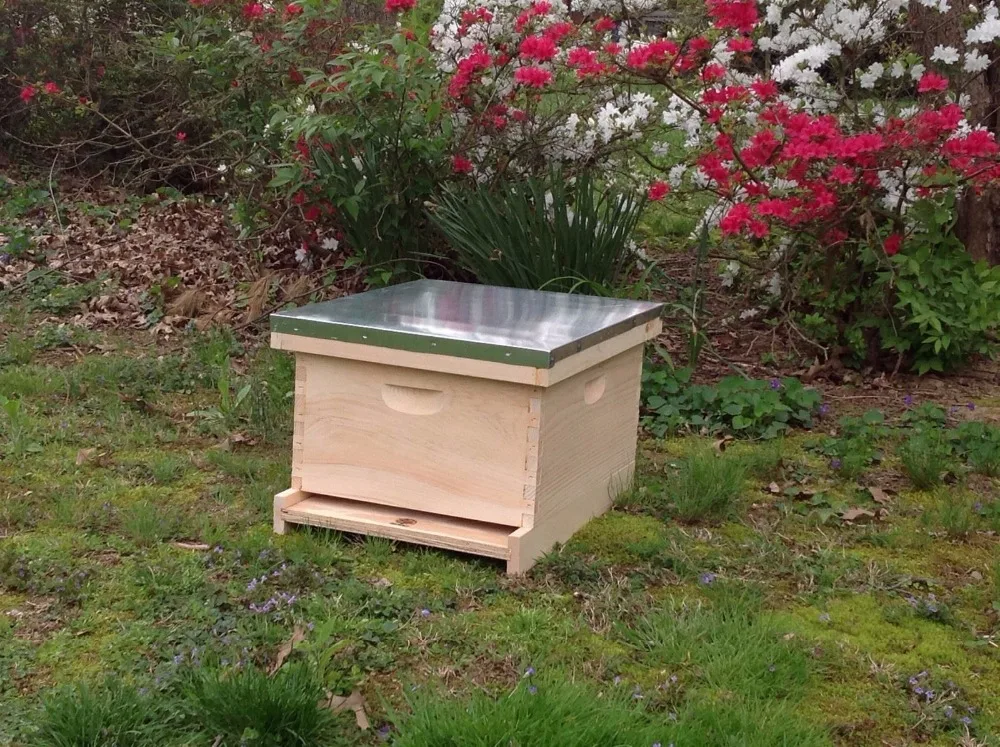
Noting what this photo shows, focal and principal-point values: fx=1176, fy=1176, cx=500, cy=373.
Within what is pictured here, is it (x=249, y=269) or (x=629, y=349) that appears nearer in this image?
(x=629, y=349)

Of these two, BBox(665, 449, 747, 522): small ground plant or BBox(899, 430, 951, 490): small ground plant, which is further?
BBox(899, 430, 951, 490): small ground plant

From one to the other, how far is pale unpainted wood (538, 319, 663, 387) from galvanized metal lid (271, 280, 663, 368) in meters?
0.02

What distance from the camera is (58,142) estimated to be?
8523 mm

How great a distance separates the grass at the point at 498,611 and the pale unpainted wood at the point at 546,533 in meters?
0.04

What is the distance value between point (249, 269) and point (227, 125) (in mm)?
991

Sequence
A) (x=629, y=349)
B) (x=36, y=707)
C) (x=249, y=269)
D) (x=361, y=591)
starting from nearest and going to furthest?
(x=36, y=707) < (x=361, y=591) < (x=629, y=349) < (x=249, y=269)

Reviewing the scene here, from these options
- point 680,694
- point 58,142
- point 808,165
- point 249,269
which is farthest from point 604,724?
point 58,142

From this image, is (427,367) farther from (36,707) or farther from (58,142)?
(58,142)

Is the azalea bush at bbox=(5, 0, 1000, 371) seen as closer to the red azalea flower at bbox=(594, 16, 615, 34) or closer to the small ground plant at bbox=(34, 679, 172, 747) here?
the red azalea flower at bbox=(594, 16, 615, 34)

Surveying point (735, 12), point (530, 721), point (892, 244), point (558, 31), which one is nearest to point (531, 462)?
point (530, 721)

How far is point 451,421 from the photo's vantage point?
10.9 feet

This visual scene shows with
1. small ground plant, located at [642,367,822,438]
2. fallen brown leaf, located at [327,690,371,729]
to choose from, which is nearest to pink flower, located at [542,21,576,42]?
small ground plant, located at [642,367,822,438]

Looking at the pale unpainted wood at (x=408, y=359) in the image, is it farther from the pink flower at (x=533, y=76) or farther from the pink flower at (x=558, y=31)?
the pink flower at (x=558, y=31)

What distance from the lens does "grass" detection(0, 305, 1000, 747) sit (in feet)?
7.91
